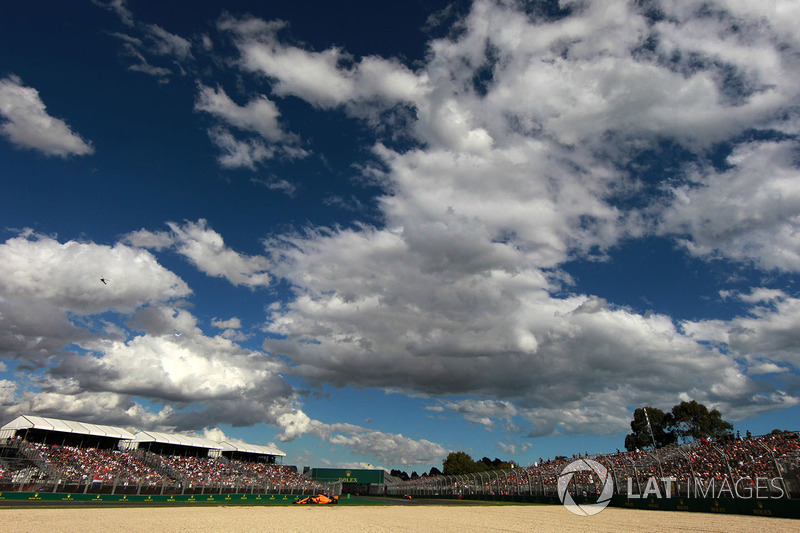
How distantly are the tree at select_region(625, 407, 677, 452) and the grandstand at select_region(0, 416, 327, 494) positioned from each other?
61.7 m

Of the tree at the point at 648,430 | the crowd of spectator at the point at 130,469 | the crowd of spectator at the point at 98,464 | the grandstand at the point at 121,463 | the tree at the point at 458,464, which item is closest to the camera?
the grandstand at the point at 121,463

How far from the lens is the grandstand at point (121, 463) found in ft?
144

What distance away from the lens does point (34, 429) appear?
62125mm

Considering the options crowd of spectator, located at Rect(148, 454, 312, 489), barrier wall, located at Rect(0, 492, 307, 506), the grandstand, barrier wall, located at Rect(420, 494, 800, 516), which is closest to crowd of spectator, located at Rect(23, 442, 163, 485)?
the grandstand

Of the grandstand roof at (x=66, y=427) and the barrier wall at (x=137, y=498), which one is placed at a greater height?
the grandstand roof at (x=66, y=427)

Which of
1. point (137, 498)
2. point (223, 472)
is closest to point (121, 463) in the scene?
point (223, 472)

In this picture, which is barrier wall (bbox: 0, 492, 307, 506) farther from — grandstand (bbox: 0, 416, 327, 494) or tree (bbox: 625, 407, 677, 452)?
tree (bbox: 625, 407, 677, 452)

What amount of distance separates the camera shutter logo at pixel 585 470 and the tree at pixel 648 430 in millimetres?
50674

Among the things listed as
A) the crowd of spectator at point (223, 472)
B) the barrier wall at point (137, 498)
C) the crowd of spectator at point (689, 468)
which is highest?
the crowd of spectator at point (689, 468)

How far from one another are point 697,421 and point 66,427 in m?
102

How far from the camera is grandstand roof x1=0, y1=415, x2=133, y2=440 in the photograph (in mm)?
61344

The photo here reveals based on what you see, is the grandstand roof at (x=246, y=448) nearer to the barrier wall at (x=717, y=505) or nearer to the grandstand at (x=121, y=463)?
the grandstand at (x=121, y=463)

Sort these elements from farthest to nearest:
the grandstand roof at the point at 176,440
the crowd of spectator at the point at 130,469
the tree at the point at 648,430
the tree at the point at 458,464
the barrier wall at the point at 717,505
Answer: the tree at the point at 458,464
the tree at the point at 648,430
the grandstand roof at the point at 176,440
the crowd of spectator at the point at 130,469
the barrier wall at the point at 717,505

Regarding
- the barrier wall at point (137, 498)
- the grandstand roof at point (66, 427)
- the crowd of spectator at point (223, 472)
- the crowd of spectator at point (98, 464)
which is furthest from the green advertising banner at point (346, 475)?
the crowd of spectator at point (98, 464)
